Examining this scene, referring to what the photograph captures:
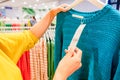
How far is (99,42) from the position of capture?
0.92 meters

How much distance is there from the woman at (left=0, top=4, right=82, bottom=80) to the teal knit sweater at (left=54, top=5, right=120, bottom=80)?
0.14 metres

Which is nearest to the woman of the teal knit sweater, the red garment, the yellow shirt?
the yellow shirt

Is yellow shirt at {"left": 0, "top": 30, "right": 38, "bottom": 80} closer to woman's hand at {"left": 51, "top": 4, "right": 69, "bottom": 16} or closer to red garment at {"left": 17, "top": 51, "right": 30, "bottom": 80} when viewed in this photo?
woman's hand at {"left": 51, "top": 4, "right": 69, "bottom": 16}

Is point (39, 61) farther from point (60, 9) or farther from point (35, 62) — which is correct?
point (60, 9)

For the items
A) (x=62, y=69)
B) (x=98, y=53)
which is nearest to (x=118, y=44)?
(x=98, y=53)

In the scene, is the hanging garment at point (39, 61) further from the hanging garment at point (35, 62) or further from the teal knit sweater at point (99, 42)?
the teal knit sweater at point (99, 42)

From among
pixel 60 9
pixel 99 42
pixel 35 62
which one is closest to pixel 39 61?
pixel 35 62

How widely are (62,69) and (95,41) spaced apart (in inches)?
10.2

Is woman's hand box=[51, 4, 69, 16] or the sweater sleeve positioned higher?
woman's hand box=[51, 4, 69, 16]

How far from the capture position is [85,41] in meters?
0.99

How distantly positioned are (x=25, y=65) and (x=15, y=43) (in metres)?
0.71

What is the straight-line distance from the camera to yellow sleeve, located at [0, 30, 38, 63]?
1082 millimetres

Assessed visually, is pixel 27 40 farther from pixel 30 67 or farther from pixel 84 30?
pixel 30 67

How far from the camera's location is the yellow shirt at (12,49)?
0.91m
